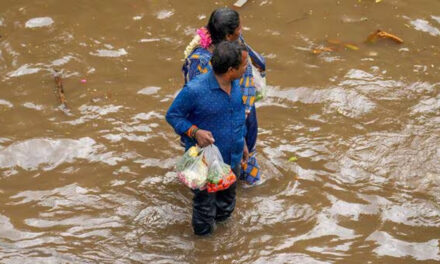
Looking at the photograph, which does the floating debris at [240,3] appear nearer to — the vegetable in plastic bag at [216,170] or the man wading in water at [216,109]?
the man wading in water at [216,109]

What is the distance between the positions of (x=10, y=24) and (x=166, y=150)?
10.4 ft

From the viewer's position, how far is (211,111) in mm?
3967

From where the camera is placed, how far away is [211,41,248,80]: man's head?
3773mm

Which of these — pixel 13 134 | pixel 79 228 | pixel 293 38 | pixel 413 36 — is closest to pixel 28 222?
pixel 79 228

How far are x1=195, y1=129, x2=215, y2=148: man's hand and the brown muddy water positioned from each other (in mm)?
1008

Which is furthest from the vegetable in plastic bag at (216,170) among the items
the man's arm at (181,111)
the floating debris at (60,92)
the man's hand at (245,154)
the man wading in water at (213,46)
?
the floating debris at (60,92)

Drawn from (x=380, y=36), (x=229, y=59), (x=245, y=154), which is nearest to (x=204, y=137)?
(x=229, y=59)

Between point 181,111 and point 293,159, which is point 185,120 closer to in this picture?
point 181,111

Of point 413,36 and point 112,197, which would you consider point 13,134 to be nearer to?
point 112,197

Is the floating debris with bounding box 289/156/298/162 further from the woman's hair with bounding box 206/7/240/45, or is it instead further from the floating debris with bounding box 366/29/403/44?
the floating debris with bounding box 366/29/403/44

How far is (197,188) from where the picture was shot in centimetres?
411

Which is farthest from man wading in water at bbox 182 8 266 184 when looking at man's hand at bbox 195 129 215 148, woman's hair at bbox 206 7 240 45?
man's hand at bbox 195 129 215 148

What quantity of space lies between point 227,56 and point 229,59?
0.02 metres

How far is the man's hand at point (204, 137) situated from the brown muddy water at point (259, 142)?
1.01 meters
